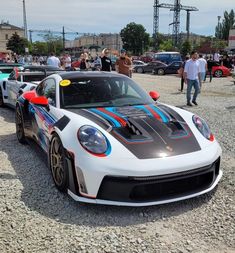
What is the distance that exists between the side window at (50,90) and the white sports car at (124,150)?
53mm

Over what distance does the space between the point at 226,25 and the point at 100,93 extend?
298 feet

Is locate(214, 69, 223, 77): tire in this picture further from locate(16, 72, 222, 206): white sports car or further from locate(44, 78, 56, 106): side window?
locate(16, 72, 222, 206): white sports car

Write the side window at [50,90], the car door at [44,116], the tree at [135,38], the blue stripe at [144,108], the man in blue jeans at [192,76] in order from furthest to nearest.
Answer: the tree at [135,38] < the man in blue jeans at [192,76] < the side window at [50,90] < the car door at [44,116] < the blue stripe at [144,108]

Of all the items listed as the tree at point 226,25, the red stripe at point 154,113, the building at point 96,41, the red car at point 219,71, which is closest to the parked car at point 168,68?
the red car at point 219,71

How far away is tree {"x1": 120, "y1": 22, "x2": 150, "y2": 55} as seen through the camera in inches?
3959

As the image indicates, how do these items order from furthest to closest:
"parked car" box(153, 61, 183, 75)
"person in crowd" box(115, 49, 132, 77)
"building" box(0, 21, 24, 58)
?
"building" box(0, 21, 24, 58)
"parked car" box(153, 61, 183, 75)
"person in crowd" box(115, 49, 132, 77)

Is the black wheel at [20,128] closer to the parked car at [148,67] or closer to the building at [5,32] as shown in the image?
the parked car at [148,67]

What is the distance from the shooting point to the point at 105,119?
3.93 metres

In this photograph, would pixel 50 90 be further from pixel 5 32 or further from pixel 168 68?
pixel 5 32

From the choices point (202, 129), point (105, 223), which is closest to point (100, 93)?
point (202, 129)

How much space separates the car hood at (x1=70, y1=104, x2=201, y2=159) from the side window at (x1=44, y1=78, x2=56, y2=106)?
1.84ft

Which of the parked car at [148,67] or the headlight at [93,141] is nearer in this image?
the headlight at [93,141]

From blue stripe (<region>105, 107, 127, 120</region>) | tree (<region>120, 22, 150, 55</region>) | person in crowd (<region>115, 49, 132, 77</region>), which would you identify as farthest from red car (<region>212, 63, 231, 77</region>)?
tree (<region>120, 22, 150, 55</region>)

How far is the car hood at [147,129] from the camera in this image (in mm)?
3504
